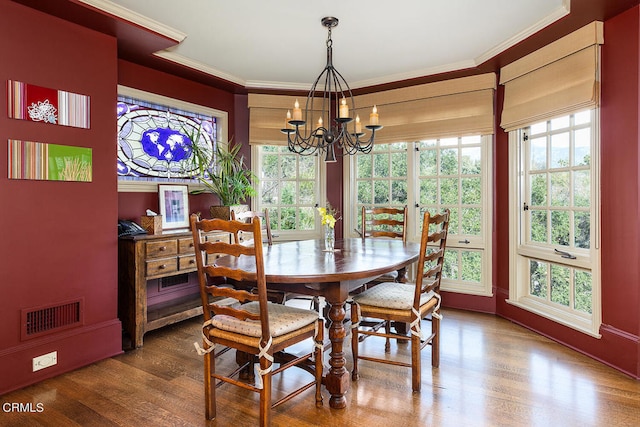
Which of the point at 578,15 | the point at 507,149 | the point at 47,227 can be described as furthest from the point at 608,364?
the point at 47,227

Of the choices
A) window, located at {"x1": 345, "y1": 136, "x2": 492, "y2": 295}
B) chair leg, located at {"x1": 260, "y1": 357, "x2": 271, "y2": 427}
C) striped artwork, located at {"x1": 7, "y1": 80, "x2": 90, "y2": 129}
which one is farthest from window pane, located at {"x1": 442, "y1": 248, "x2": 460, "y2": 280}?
striped artwork, located at {"x1": 7, "y1": 80, "x2": 90, "y2": 129}

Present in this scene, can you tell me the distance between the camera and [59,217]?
8.52ft

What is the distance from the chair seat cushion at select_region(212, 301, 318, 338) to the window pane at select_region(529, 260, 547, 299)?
236 centimetres

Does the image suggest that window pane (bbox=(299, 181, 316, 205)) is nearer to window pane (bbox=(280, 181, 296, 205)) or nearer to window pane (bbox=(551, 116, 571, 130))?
window pane (bbox=(280, 181, 296, 205))

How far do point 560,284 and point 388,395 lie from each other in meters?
1.94

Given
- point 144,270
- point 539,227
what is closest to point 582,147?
point 539,227

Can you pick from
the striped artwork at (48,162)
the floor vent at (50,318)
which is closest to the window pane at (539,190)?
the striped artwork at (48,162)

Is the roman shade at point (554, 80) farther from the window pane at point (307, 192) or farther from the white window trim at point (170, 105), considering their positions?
the white window trim at point (170, 105)

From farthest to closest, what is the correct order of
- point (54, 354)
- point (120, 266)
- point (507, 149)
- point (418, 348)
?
point (507, 149)
point (120, 266)
point (54, 354)
point (418, 348)

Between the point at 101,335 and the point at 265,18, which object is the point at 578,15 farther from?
the point at 101,335

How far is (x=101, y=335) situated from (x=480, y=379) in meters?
2.64

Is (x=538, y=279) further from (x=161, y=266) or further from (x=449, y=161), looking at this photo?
(x=161, y=266)

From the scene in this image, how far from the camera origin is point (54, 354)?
8.32 ft

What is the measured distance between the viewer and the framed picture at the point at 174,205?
3.65 metres
